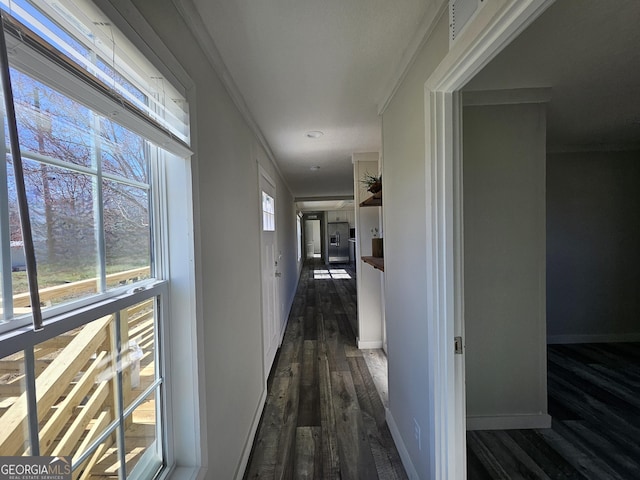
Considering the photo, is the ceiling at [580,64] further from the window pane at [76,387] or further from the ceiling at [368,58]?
the window pane at [76,387]

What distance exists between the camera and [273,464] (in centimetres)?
166

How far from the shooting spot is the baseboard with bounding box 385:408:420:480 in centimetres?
148

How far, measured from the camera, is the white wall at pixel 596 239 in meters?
3.07

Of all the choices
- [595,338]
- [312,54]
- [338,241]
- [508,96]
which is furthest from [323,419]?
[338,241]

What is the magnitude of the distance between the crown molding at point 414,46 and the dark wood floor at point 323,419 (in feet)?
7.40

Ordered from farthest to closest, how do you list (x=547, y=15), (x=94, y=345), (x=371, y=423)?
1. (x=371, y=423)
2. (x=547, y=15)
3. (x=94, y=345)

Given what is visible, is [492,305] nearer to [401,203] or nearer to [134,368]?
[401,203]

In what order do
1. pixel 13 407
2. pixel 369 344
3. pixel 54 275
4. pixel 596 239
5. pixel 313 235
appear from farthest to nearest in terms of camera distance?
1. pixel 313 235
2. pixel 369 344
3. pixel 596 239
4. pixel 54 275
5. pixel 13 407

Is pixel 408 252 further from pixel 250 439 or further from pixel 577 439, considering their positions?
pixel 577 439

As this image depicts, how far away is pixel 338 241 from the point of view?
38.6ft

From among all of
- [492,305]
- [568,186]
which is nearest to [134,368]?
[492,305]

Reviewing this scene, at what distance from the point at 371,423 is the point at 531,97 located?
254cm

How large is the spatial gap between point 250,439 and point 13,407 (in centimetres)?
164

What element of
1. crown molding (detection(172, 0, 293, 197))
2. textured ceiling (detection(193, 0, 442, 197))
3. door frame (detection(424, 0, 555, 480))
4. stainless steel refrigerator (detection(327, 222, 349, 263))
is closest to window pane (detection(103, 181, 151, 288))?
crown molding (detection(172, 0, 293, 197))
